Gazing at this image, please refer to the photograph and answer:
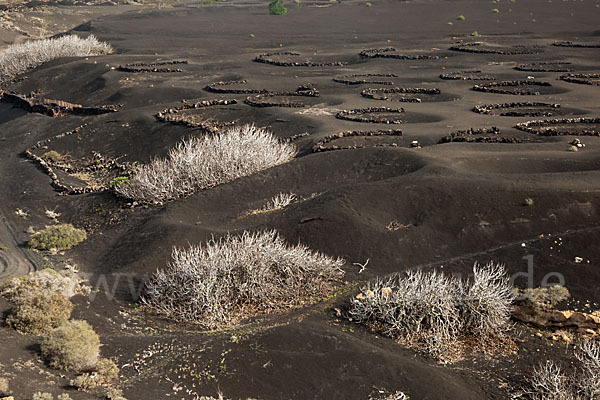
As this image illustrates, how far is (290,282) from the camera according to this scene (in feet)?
47.5

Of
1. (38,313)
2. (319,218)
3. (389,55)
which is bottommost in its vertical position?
(38,313)

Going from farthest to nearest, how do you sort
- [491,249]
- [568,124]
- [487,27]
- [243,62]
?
[487,27] < [243,62] < [568,124] < [491,249]

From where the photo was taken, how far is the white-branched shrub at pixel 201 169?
21625 mm

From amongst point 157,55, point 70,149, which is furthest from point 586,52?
point 70,149

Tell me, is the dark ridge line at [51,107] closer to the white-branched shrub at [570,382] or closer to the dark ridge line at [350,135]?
the dark ridge line at [350,135]

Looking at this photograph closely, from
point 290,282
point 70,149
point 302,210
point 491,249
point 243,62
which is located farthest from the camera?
point 243,62

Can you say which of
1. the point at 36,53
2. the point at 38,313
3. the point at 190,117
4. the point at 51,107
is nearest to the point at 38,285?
the point at 38,313

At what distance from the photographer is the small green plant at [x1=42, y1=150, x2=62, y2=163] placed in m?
29.6

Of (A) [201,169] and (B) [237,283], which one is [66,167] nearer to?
(A) [201,169]

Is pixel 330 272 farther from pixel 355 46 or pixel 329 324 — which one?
pixel 355 46

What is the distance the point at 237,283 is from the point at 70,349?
4014 mm

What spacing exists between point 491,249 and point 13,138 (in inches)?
1097

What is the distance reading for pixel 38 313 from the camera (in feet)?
43.1

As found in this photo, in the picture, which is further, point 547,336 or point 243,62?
point 243,62
